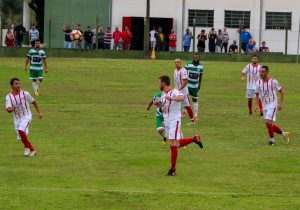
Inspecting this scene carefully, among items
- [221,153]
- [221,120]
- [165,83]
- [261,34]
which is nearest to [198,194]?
[165,83]

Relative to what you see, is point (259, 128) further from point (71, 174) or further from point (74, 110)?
point (71, 174)

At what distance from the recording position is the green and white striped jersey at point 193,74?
31109mm

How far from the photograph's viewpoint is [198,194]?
60.0ft

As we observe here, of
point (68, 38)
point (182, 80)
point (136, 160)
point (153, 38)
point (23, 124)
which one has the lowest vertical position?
point (136, 160)

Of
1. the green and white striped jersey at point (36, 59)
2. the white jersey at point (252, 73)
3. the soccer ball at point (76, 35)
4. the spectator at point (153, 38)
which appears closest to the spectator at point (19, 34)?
the soccer ball at point (76, 35)

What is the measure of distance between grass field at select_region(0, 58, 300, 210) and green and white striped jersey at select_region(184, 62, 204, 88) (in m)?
1.24

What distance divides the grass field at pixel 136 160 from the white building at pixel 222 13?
2606 centimetres

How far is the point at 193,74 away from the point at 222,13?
3678 cm

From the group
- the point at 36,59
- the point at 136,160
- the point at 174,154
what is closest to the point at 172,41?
the point at 36,59

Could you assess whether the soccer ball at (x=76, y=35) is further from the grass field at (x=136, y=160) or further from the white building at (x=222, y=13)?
the grass field at (x=136, y=160)

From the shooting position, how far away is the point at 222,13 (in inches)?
2653

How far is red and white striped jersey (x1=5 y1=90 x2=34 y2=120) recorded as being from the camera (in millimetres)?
22375

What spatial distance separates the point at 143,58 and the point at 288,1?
14.4m

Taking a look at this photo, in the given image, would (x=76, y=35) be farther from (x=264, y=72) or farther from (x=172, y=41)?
(x=264, y=72)
